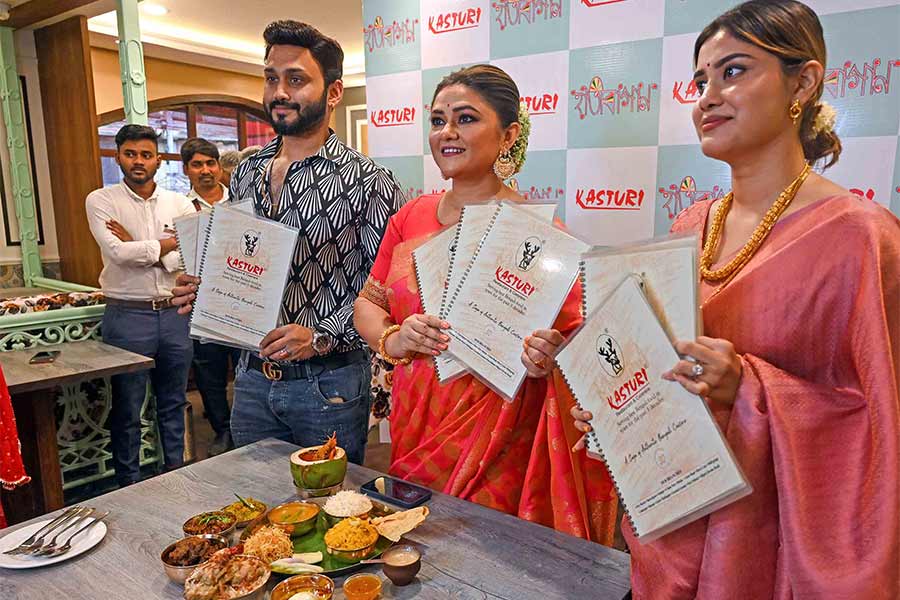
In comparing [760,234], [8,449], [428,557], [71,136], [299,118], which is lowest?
[8,449]

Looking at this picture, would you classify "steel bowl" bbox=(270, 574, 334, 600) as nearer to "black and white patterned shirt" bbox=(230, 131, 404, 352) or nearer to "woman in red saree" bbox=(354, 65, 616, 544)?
"woman in red saree" bbox=(354, 65, 616, 544)

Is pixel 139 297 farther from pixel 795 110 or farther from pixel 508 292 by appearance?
pixel 795 110

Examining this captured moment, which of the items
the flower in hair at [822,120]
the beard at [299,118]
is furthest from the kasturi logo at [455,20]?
the flower in hair at [822,120]

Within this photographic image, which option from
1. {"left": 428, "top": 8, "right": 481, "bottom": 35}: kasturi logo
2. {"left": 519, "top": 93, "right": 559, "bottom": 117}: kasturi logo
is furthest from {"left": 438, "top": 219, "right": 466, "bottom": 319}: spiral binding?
{"left": 428, "top": 8, "right": 481, "bottom": 35}: kasturi logo

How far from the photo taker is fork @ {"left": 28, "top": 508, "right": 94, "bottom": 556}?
109cm

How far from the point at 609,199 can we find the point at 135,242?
2478 mm

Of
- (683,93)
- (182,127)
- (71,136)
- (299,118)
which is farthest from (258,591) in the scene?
(182,127)

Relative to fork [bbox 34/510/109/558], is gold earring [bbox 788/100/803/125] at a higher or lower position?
higher

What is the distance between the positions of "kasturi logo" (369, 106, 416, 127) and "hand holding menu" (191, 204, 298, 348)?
147cm

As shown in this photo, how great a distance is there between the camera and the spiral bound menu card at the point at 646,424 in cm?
81

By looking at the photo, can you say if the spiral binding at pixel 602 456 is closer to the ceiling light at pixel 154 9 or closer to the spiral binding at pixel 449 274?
the spiral binding at pixel 449 274

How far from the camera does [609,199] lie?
220 cm

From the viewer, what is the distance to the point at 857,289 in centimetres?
84

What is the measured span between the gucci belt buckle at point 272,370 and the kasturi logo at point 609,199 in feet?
4.08
